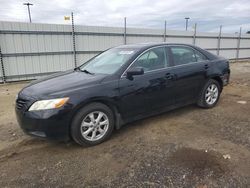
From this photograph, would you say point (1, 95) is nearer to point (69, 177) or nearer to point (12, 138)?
point (12, 138)

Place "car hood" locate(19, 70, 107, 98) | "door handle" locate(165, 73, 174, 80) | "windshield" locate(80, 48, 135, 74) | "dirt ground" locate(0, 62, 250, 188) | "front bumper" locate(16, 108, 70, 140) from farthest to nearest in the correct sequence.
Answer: "door handle" locate(165, 73, 174, 80) → "windshield" locate(80, 48, 135, 74) → "car hood" locate(19, 70, 107, 98) → "front bumper" locate(16, 108, 70, 140) → "dirt ground" locate(0, 62, 250, 188)

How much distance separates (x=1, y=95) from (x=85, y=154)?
16.8 feet

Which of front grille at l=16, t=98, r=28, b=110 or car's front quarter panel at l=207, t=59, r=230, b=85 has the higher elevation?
car's front quarter panel at l=207, t=59, r=230, b=85

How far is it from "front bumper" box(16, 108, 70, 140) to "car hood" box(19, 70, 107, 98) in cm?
26

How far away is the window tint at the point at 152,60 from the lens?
12.6 ft

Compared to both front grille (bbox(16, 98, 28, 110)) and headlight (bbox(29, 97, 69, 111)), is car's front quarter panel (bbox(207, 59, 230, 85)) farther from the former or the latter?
front grille (bbox(16, 98, 28, 110))

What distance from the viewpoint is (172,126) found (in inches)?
159

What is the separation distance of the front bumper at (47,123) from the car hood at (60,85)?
258mm

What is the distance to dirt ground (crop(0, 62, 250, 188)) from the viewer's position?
8.23 ft

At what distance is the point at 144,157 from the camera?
9.77ft

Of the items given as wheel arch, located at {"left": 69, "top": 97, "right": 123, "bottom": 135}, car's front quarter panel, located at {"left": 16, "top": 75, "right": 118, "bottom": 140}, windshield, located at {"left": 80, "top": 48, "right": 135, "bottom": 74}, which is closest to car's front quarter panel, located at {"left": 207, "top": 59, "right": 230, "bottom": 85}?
windshield, located at {"left": 80, "top": 48, "right": 135, "bottom": 74}

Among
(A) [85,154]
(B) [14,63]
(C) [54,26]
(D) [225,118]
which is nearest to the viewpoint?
(A) [85,154]

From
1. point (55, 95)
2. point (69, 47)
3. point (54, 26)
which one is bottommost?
point (55, 95)

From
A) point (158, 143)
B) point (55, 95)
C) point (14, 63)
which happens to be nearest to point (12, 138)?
point (55, 95)
